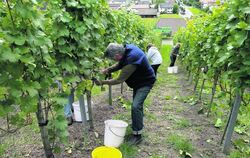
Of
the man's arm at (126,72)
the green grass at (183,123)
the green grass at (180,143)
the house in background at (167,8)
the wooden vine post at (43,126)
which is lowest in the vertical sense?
the green grass at (183,123)

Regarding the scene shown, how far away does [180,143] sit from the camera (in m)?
4.48

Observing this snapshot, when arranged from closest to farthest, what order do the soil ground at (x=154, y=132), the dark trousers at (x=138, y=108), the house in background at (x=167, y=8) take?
the soil ground at (x=154, y=132) → the dark trousers at (x=138, y=108) → the house in background at (x=167, y=8)

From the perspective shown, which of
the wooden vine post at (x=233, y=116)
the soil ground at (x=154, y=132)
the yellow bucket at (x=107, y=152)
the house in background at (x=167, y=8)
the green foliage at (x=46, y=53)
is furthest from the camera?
the house in background at (x=167, y=8)

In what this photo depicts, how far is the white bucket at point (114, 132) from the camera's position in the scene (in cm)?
414

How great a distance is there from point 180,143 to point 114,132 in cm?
120

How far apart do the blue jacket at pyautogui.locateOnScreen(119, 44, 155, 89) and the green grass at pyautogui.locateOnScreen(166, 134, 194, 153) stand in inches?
44.1

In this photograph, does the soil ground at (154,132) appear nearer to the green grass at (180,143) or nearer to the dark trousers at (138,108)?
the green grass at (180,143)

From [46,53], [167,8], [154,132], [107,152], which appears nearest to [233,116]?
[154,132]

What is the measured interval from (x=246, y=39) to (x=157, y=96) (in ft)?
16.1

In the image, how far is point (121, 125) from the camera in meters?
4.21

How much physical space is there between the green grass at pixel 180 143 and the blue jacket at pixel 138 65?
112cm

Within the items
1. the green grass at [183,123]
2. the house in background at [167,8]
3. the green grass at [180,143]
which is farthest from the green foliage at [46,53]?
the house in background at [167,8]

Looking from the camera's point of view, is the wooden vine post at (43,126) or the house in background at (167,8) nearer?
the wooden vine post at (43,126)

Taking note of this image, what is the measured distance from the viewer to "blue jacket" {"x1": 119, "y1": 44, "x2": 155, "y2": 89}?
13.5ft
